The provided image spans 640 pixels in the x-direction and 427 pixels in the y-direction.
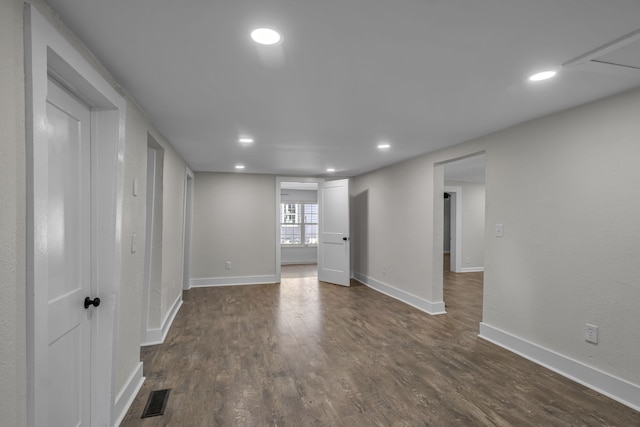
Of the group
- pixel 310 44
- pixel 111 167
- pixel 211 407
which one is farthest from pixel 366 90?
pixel 211 407

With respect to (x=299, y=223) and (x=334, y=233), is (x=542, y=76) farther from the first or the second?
(x=299, y=223)

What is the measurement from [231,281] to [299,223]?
3.77 metres

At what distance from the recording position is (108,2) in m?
1.31

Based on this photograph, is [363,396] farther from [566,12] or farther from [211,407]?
[566,12]

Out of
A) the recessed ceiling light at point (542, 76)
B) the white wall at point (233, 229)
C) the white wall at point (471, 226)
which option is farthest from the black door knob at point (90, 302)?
the white wall at point (471, 226)

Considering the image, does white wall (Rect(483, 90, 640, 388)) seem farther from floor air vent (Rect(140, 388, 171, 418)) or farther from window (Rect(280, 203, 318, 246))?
window (Rect(280, 203, 318, 246))

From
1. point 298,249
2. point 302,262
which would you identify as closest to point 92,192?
point 298,249

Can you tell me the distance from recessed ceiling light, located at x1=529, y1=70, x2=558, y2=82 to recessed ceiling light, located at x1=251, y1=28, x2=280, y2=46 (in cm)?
160

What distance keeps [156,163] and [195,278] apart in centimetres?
328

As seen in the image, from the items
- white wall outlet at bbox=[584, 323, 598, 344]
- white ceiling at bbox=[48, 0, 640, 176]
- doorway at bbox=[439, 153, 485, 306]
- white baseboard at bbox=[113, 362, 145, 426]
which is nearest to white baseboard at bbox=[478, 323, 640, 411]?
white wall outlet at bbox=[584, 323, 598, 344]

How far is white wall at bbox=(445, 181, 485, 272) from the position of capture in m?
7.99

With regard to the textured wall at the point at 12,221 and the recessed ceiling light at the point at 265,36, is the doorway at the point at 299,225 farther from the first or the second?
the textured wall at the point at 12,221

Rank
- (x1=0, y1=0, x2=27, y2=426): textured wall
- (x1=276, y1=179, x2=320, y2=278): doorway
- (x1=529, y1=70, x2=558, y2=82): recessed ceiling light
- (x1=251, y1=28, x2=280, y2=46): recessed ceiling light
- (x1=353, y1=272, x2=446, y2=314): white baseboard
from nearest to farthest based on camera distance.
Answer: (x1=0, y1=0, x2=27, y2=426): textured wall < (x1=251, y1=28, x2=280, y2=46): recessed ceiling light < (x1=529, y1=70, x2=558, y2=82): recessed ceiling light < (x1=353, y1=272, x2=446, y2=314): white baseboard < (x1=276, y1=179, x2=320, y2=278): doorway

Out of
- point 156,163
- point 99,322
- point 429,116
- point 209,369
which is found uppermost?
point 429,116
